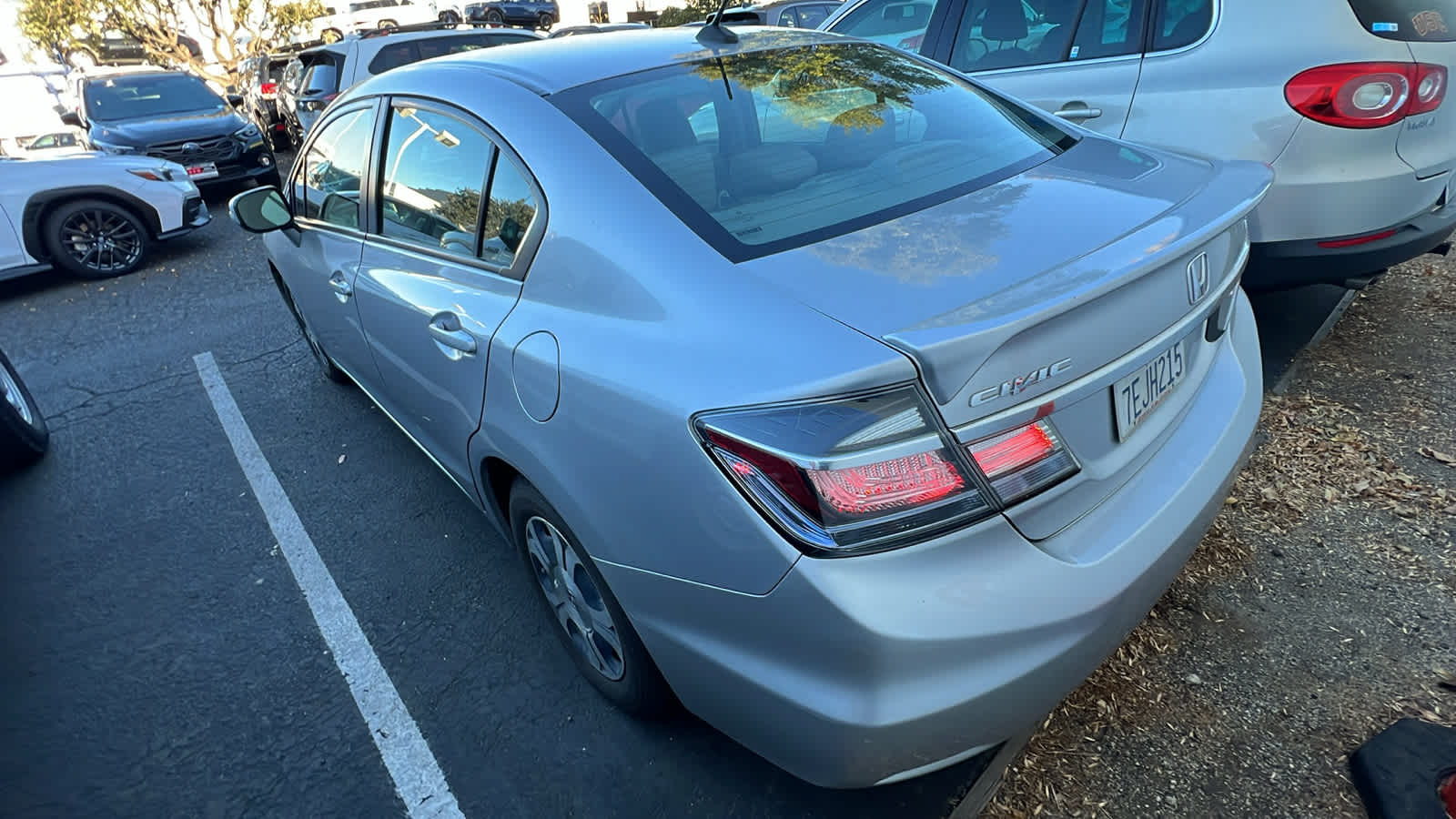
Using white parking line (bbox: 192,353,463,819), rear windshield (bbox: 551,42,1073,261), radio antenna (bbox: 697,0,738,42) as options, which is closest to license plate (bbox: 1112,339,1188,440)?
rear windshield (bbox: 551,42,1073,261)

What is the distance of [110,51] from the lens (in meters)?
25.6

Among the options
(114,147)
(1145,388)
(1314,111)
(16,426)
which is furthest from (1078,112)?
(114,147)

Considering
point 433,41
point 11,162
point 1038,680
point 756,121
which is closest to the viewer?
point 1038,680

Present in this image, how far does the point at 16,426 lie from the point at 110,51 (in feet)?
96.3

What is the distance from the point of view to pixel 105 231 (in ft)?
23.2

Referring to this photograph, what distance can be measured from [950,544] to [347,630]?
2186 millimetres

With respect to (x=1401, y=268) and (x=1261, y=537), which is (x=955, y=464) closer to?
(x=1261, y=537)

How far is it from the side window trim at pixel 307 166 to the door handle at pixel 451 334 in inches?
34.9

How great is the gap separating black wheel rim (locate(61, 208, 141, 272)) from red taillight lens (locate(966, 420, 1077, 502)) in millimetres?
8223

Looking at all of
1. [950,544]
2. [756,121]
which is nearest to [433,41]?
[756,121]

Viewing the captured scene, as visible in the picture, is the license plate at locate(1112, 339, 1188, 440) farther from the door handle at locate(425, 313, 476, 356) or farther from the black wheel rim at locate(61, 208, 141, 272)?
the black wheel rim at locate(61, 208, 141, 272)

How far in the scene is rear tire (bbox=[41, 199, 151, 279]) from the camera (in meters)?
6.78

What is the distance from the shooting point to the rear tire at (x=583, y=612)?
196 cm

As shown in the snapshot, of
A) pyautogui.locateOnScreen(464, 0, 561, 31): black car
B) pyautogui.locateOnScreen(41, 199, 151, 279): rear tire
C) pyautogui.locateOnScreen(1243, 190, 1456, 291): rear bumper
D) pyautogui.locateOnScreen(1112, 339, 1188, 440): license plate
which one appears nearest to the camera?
pyautogui.locateOnScreen(1112, 339, 1188, 440): license plate
